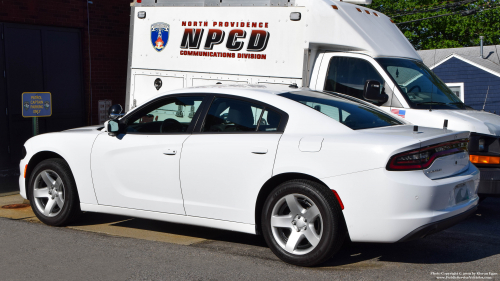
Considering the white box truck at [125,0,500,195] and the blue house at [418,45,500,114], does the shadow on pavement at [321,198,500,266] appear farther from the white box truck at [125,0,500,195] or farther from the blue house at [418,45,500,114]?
the blue house at [418,45,500,114]

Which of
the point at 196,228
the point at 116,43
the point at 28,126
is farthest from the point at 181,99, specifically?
the point at 116,43

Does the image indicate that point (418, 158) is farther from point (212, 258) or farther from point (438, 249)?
point (212, 258)

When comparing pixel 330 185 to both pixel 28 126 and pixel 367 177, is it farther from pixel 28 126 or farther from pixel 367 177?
pixel 28 126

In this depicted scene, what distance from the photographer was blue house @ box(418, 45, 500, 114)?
30.6 m

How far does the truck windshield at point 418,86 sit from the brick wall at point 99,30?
267 inches

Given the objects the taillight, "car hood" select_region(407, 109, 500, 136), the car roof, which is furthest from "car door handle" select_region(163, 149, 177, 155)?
"car hood" select_region(407, 109, 500, 136)

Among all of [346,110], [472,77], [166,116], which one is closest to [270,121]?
[346,110]

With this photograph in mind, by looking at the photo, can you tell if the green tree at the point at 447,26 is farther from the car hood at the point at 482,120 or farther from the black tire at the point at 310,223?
the black tire at the point at 310,223

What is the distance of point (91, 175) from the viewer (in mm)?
6320

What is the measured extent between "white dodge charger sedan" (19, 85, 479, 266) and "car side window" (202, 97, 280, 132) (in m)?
0.01

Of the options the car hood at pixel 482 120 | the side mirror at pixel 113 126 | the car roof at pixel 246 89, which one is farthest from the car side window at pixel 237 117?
the car hood at pixel 482 120

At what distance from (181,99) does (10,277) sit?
238cm

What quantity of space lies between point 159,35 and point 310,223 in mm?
5687

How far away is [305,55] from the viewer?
8312mm
